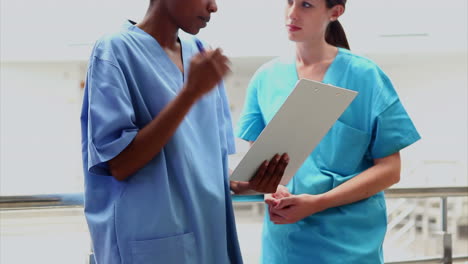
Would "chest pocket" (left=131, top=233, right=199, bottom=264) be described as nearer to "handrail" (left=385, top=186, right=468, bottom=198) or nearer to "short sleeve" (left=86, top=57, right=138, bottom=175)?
"short sleeve" (left=86, top=57, right=138, bottom=175)

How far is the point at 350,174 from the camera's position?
142 centimetres

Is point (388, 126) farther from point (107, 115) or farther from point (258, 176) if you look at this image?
point (107, 115)

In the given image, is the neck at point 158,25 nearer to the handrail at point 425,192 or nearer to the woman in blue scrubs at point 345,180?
the woman in blue scrubs at point 345,180

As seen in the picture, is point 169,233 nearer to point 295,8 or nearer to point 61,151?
point 295,8

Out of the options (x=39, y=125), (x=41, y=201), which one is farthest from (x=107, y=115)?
(x=39, y=125)

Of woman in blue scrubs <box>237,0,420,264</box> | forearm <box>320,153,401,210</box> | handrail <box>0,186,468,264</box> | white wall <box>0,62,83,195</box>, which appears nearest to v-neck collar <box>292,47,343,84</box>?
woman in blue scrubs <box>237,0,420,264</box>

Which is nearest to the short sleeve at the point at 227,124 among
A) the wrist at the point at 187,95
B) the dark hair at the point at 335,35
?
the wrist at the point at 187,95

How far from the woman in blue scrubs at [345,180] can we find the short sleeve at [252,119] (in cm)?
7

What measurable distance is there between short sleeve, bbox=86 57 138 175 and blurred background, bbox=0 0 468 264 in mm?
4113

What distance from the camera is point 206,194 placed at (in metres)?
1.08

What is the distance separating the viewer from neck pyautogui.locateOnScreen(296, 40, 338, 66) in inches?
59.6

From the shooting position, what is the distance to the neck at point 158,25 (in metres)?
1.11

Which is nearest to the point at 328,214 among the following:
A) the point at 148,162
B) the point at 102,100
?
the point at 148,162

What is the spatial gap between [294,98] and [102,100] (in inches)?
16.1
